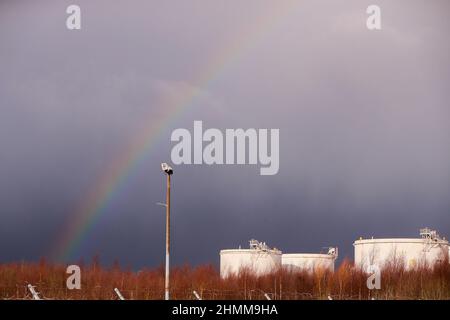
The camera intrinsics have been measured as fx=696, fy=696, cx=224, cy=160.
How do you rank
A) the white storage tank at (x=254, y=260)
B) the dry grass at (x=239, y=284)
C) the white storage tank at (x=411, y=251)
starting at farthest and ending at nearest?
the white storage tank at (x=254, y=260)
the white storage tank at (x=411, y=251)
the dry grass at (x=239, y=284)

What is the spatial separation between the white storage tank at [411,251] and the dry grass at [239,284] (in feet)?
4.68

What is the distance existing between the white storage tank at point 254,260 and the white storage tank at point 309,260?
2194 mm

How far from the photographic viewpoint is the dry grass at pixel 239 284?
5125 centimetres

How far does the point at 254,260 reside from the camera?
2778 inches

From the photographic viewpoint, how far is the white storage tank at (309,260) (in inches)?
2852

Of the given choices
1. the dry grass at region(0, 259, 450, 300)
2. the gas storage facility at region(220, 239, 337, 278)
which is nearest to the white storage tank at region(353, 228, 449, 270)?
the dry grass at region(0, 259, 450, 300)

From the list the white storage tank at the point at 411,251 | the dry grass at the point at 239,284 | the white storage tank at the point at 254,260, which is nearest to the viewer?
the dry grass at the point at 239,284

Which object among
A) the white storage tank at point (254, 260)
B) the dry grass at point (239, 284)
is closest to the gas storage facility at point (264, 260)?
the white storage tank at point (254, 260)

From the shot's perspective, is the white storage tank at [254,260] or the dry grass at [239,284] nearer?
the dry grass at [239,284]

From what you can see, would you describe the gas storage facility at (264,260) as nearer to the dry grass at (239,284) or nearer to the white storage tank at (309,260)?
the white storage tank at (309,260)

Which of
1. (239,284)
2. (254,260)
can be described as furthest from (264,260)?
(239,284)

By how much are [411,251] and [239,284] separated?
1524 centimetres
